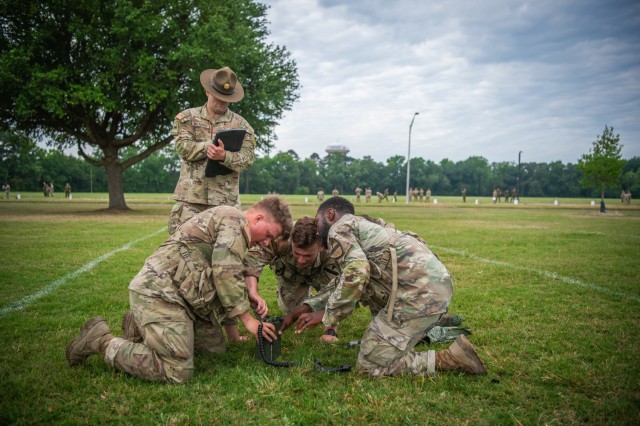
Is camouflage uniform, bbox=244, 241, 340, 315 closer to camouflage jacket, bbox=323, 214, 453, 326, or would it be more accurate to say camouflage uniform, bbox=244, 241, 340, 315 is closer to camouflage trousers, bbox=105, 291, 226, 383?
camouflage jacket, bbox=323, 214, 453, 326

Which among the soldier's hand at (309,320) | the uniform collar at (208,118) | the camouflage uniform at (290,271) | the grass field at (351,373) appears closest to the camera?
the grass field at (351,373)

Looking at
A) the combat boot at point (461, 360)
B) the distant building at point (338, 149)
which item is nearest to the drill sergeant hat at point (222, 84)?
the combat boot at point (461, 360)

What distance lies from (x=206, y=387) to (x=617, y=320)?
14.7ft

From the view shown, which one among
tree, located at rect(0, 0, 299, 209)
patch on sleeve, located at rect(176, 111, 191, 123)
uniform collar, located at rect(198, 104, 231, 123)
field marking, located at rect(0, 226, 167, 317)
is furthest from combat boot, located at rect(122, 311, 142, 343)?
tree, located at rect(0, 0, 299, 209)

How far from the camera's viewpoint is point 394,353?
3.55 metres

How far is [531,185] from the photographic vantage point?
11306 cm

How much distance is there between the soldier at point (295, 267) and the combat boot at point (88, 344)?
1.20 metres

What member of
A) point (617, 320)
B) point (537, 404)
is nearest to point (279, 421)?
point (537, 404)

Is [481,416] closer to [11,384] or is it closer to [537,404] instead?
[537,404]

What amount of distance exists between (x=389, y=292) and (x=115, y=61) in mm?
19946

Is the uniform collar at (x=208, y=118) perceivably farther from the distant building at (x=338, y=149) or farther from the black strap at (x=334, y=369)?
the distant building at (x=338, y=149)

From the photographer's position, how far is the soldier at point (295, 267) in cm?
400

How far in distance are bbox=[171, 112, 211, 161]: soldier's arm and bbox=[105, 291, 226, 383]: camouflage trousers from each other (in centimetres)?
224

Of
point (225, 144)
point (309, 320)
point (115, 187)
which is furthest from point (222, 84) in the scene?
point (115, 187)
